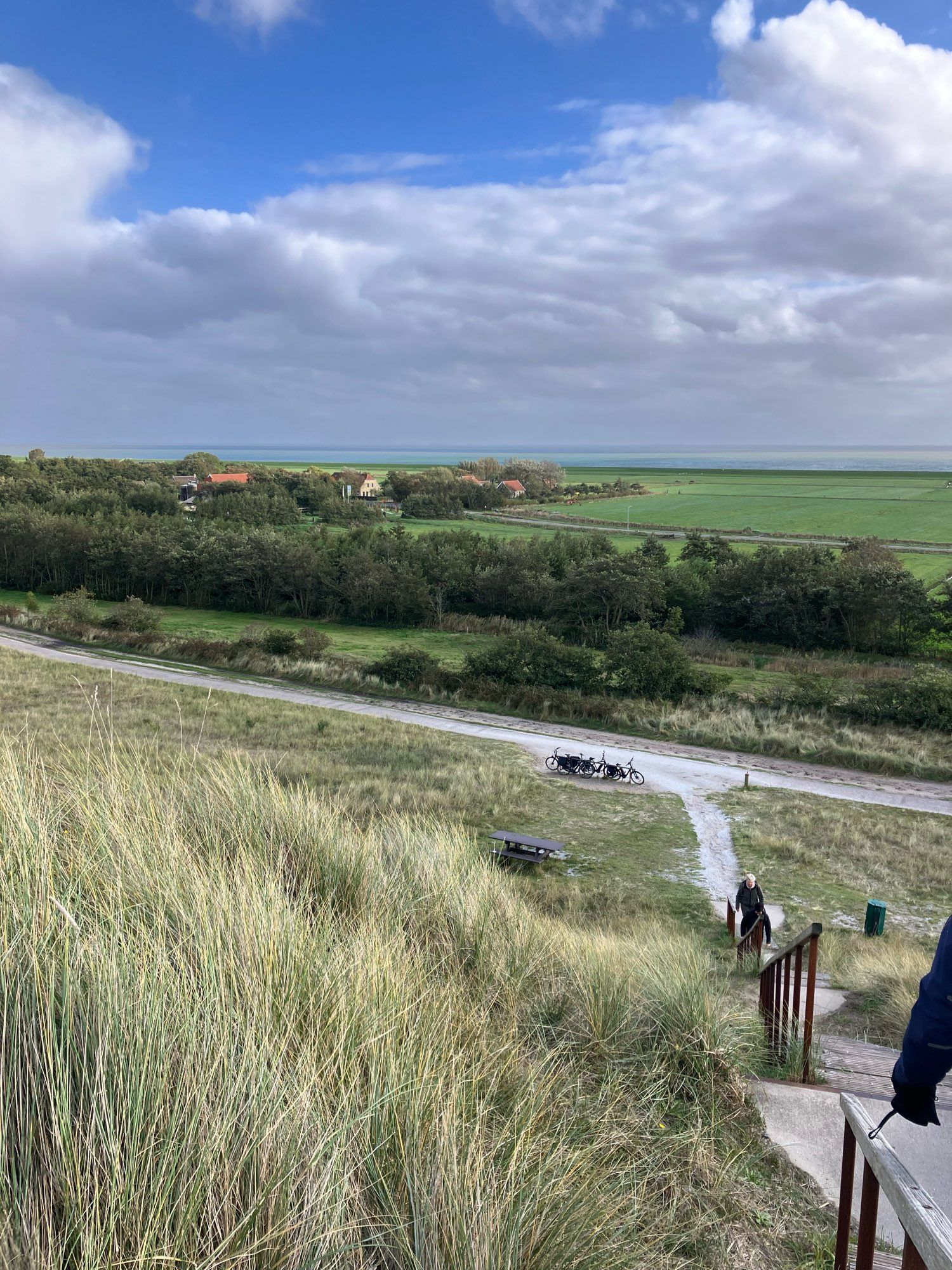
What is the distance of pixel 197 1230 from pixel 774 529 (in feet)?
351

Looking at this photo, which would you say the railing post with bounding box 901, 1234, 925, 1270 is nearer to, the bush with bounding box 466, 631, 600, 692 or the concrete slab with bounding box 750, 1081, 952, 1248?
the concrete slab with bounding box 750, 1081, 952, 1248

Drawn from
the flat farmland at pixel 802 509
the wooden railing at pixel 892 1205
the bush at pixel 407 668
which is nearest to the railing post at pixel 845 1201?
the wooden railing at pixel 892 1205

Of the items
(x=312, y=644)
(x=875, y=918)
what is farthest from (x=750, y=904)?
(x=312, y=644)

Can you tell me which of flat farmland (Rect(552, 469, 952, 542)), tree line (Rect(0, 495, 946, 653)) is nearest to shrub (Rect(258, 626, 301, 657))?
tree line (Rect(0, 495, 946, 653))

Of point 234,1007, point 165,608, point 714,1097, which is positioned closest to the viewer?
point 234,1007

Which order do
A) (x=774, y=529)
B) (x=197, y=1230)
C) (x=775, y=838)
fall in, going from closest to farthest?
(x=197, y=1230) < (x=775, y=838) < (x=774, y=529)

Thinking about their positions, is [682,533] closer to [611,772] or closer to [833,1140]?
[611,772]

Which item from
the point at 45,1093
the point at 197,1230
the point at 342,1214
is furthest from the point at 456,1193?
the point at 45,1093

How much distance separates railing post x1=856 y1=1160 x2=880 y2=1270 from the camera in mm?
2143

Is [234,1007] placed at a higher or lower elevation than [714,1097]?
higher

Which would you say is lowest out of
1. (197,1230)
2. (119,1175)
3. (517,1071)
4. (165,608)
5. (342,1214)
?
(165,608)

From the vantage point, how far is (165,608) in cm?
5775

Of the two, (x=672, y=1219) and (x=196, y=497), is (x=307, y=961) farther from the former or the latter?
A: (x=196, y=497)

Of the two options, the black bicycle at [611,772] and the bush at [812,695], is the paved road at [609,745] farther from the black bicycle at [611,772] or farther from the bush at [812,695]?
the bush at [812,695]
